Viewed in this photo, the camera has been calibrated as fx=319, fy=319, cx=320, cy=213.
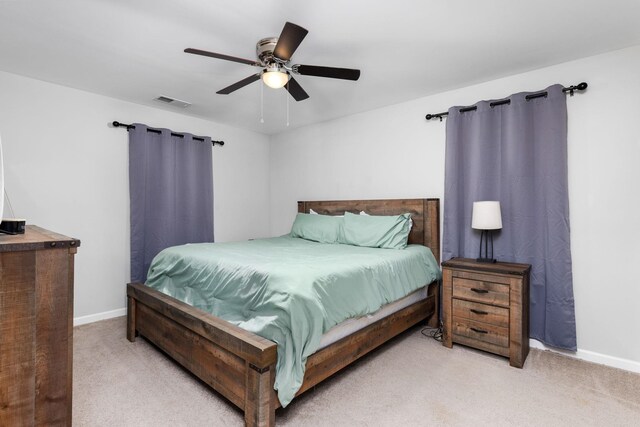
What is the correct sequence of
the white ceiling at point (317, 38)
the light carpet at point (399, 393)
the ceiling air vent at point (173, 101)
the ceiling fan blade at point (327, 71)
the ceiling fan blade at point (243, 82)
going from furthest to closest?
the ceiling air vent at point (173, 101), the ceiling fan blade at point (243, 82), the ceiling fan blade at point (327, 71), the white ceiling at point (317, 38), the light carpet at point (399, 393)

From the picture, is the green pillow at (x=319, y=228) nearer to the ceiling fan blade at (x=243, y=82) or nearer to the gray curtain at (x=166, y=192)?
the gray curtain at (x=166, y=192)

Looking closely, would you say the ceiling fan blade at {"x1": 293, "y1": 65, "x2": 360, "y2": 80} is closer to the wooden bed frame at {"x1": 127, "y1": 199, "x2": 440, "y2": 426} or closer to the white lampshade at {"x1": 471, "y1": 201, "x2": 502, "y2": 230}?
the white lampshade at {"x1": 471, "y1": 201, "x2": 502, "y2": 230}

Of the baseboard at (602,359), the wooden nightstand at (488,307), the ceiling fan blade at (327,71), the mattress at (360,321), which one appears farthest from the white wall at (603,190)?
the ceiling fan blade at (327,71)

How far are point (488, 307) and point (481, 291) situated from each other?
0.13m

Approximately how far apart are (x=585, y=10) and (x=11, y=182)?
459 centimetres

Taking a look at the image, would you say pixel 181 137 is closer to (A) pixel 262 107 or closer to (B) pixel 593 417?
(A) pixel 262 107

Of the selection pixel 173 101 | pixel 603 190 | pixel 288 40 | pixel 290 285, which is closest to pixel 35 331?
pixel 290 285

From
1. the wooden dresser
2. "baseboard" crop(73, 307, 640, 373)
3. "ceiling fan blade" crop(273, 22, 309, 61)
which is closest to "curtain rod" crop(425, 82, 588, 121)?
"ceiling fan blade" crop(273, 22, 309, 61)

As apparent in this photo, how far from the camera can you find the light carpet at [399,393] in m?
1.78

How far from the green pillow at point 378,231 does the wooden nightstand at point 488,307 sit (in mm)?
556

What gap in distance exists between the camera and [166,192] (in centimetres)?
371

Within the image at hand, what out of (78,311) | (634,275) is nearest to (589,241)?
(634,275)

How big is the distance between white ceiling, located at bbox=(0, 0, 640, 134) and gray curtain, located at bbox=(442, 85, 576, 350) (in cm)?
41

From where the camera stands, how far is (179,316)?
2.17m
